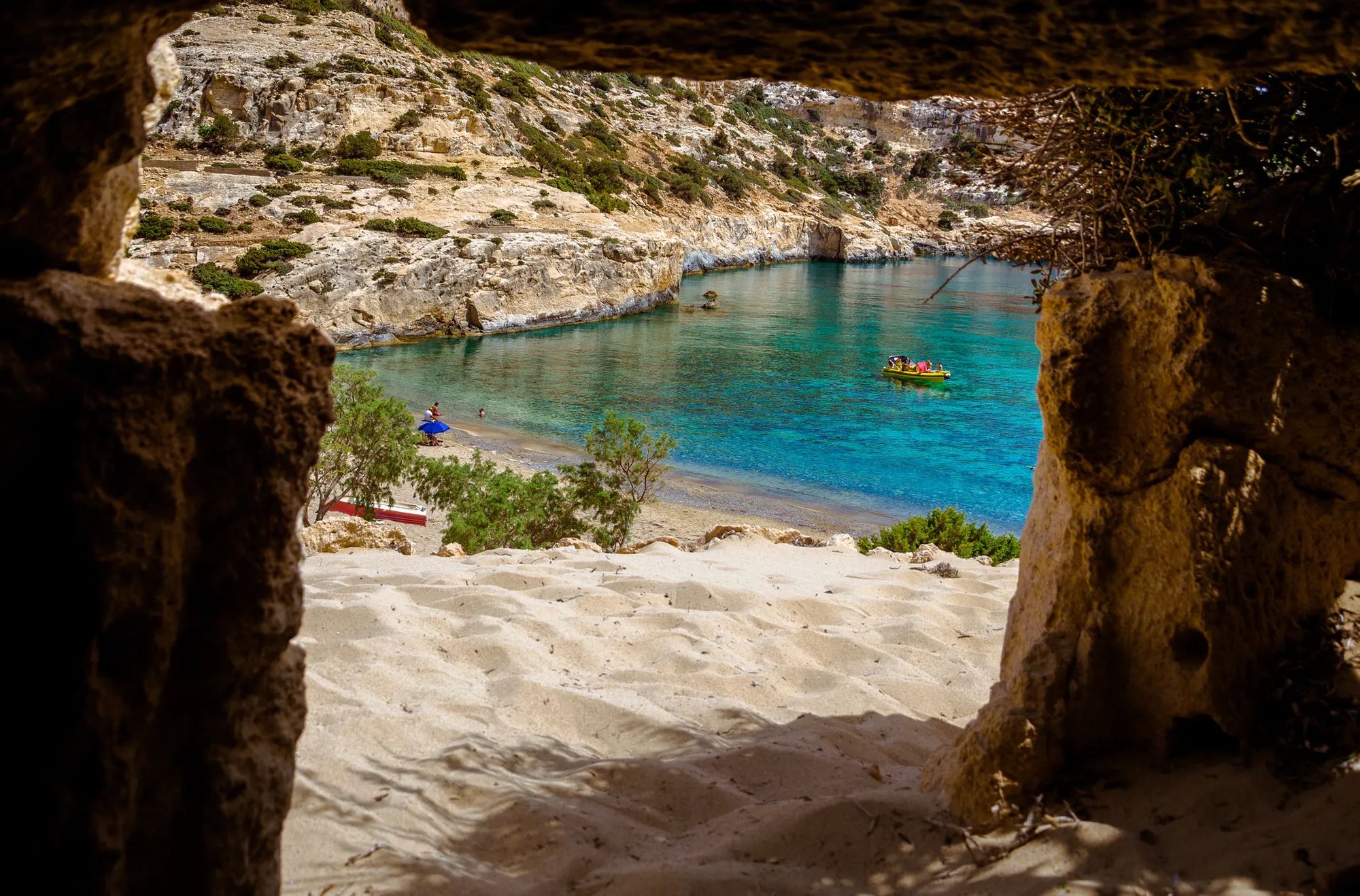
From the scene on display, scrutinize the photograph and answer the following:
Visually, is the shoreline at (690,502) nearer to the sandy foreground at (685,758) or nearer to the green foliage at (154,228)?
the sandy foreground at (685,758)

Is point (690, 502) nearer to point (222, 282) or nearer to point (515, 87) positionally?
point (222, 282)

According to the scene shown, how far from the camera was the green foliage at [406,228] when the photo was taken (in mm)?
35594

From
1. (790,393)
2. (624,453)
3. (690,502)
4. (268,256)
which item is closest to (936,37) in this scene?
(624,453)

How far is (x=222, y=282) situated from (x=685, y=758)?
29511 millimetres

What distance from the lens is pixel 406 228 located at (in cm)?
3597

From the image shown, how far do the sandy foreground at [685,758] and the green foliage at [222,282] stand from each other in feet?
82.0

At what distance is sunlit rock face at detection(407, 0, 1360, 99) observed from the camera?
192 cm

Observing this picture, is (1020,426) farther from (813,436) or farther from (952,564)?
(952,564)

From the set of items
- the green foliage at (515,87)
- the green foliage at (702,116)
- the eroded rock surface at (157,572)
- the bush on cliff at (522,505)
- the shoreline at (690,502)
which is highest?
the green foliage at (702,116)

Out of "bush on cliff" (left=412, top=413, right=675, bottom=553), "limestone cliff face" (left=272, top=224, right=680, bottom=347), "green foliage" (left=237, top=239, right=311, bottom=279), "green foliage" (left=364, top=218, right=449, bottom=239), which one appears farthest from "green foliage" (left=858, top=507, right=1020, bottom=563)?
"green foliage" (left=364, top=218, right=449, bottom=239)

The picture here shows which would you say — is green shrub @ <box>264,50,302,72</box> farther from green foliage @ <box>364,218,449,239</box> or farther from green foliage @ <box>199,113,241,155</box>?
green foliage @ <box>364,218,449,239</box>

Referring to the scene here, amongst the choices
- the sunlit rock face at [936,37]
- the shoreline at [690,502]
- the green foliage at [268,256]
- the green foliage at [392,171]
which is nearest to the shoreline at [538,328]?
the green foliage at [268,256]

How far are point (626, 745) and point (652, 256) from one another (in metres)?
41.3

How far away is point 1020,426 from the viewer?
92.9 feet
